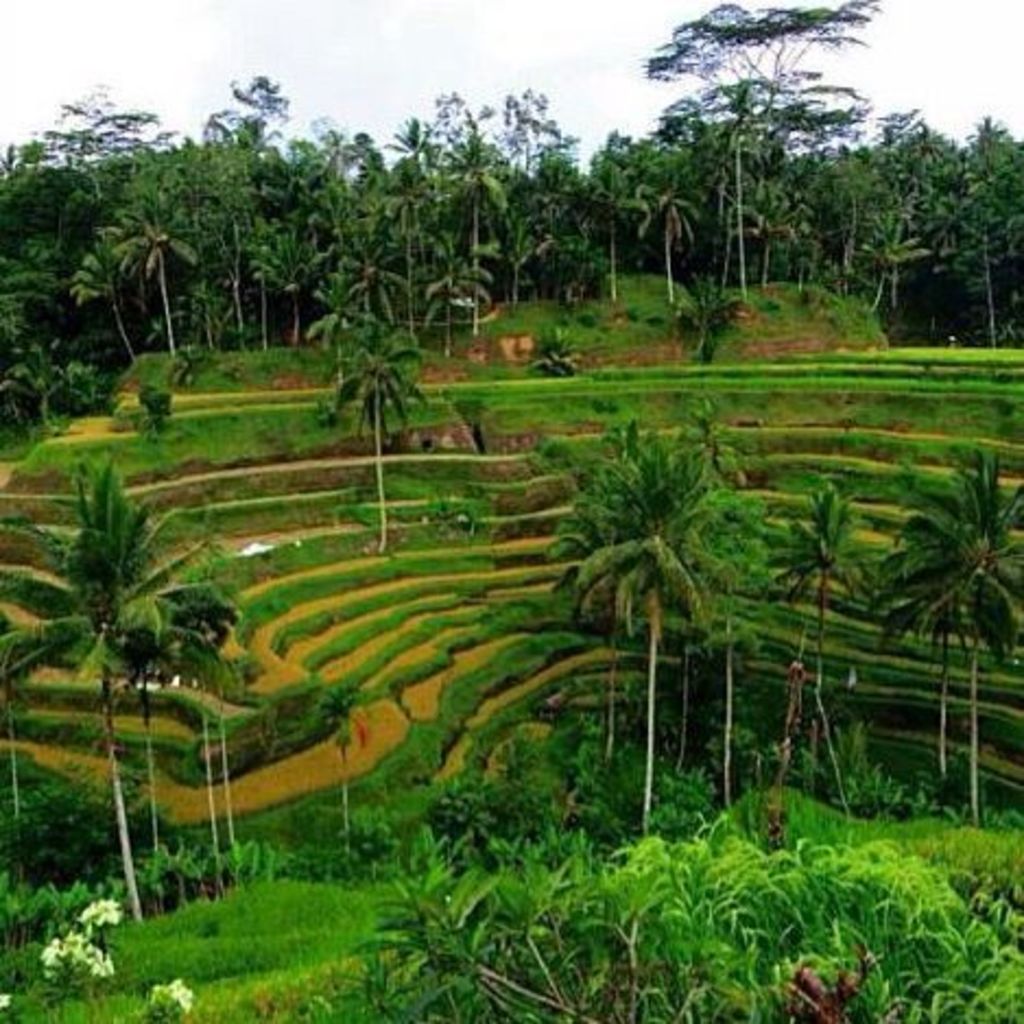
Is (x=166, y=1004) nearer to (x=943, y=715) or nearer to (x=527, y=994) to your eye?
(x=527, y=994)

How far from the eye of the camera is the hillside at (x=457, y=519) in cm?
2683

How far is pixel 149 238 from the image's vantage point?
51.8 meters

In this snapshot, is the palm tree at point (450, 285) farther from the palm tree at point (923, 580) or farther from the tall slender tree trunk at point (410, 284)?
the palm tree at point (923, 580)

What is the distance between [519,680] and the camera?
104ft

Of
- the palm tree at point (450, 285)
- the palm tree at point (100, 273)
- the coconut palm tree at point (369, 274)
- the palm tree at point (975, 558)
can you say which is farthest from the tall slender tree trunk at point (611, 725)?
the palm tree at point (100, 273)

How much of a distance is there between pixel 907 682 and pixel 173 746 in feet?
60.0

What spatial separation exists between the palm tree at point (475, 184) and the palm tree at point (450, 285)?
0.47m

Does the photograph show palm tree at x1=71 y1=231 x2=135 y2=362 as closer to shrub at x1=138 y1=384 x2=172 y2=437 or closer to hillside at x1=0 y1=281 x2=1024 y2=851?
hillside at x1=0 y1=281 x2=1024 y2=851

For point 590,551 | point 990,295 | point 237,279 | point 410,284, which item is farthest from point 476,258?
point 990,295

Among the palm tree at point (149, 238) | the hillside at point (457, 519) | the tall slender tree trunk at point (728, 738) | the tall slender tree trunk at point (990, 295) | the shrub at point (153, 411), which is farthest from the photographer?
the tall slender tree trunk at point (990, 295)

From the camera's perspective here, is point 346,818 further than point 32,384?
No

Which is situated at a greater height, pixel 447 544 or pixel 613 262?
pixel 613 262

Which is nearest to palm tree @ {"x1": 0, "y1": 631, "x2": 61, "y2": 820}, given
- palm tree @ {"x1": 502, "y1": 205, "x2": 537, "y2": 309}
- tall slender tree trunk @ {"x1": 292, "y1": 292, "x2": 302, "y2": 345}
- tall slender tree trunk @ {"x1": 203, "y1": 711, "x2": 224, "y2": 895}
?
tall slender tree trunk @ {"x1": 203, "y1": 711, "x2": 224, "y2": 895}

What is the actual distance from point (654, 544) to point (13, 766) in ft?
44.5
